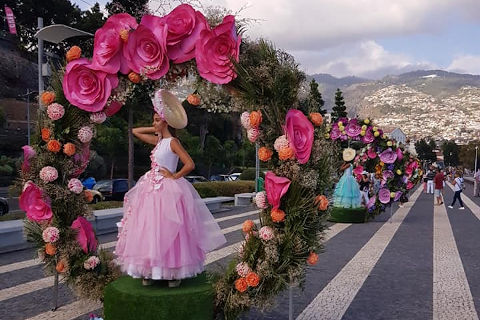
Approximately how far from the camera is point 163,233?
15.1 feet

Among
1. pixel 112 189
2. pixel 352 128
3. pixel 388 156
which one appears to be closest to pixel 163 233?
pixel 352 128

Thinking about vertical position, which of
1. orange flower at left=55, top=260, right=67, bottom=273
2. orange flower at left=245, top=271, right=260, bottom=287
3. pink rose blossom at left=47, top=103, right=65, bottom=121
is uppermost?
pink rose blossom at left=47, top=103, right=65, bottom=121

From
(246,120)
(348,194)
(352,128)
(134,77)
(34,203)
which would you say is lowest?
(348,194)

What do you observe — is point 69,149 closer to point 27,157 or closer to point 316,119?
→ point 27,157

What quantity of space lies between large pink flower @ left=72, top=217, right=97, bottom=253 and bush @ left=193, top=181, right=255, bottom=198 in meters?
15.3

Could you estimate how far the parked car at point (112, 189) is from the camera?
71.5ft

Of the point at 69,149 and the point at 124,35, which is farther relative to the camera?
the point at 69,149

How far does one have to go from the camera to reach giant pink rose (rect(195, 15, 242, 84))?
4602mm

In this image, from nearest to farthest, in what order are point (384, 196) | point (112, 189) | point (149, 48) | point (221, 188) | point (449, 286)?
1. point (149, 48)
2. point (449, 286)
3. point (384, 196)
4. point (112, 189)
5. point (221, 188)

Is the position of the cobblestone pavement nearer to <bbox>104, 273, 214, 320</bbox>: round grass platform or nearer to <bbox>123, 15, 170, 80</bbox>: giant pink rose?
<bbox>104, 273, 214, 320</bbox>: round grass platform

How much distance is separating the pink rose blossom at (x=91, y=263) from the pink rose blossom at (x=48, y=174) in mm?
1018

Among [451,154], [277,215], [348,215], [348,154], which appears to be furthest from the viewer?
[451,154]

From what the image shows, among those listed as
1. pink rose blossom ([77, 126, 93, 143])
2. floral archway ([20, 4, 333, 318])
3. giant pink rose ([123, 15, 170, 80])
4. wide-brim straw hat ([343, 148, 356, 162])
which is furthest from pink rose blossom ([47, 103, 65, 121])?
wide-brim straw hat ([343, 148, 356, 162])

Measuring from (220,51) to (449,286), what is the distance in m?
5.03
